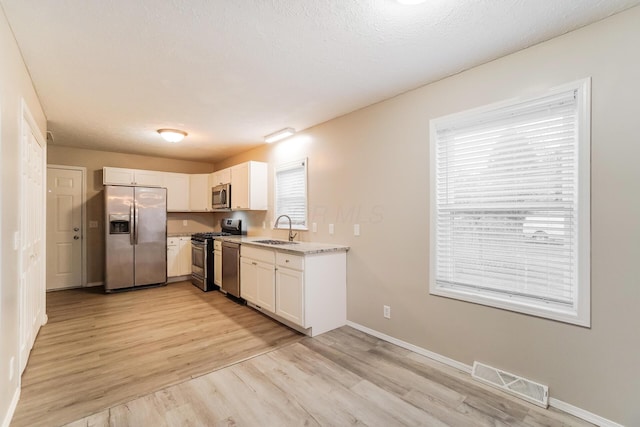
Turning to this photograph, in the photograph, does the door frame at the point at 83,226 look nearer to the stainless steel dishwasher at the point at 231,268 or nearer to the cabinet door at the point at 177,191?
the cabinet door at the point at 177,191

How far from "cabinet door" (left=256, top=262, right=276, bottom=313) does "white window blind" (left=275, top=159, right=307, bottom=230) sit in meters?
0.79

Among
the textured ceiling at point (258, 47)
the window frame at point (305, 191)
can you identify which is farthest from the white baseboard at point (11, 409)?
the window frame at point (305, 191)

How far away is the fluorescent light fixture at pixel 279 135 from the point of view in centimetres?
410

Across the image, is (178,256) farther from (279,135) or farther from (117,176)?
(279,135)

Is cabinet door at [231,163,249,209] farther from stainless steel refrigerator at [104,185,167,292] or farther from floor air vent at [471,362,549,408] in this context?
floor air vent at [471,362,549,408]

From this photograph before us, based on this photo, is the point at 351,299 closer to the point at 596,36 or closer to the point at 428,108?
the point at 428,108

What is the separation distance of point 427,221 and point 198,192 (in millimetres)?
4950

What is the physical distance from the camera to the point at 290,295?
10.7 feet

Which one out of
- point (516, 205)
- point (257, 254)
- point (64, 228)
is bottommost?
point (257, 254)

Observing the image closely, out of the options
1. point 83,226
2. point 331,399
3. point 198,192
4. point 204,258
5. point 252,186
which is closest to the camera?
point 331,399

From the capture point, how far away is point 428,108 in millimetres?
2723

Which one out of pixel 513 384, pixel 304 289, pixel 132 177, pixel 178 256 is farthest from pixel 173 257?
pixel 513 384

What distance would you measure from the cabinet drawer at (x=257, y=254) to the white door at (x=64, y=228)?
3.32 metres

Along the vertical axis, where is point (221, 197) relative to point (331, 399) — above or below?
above
